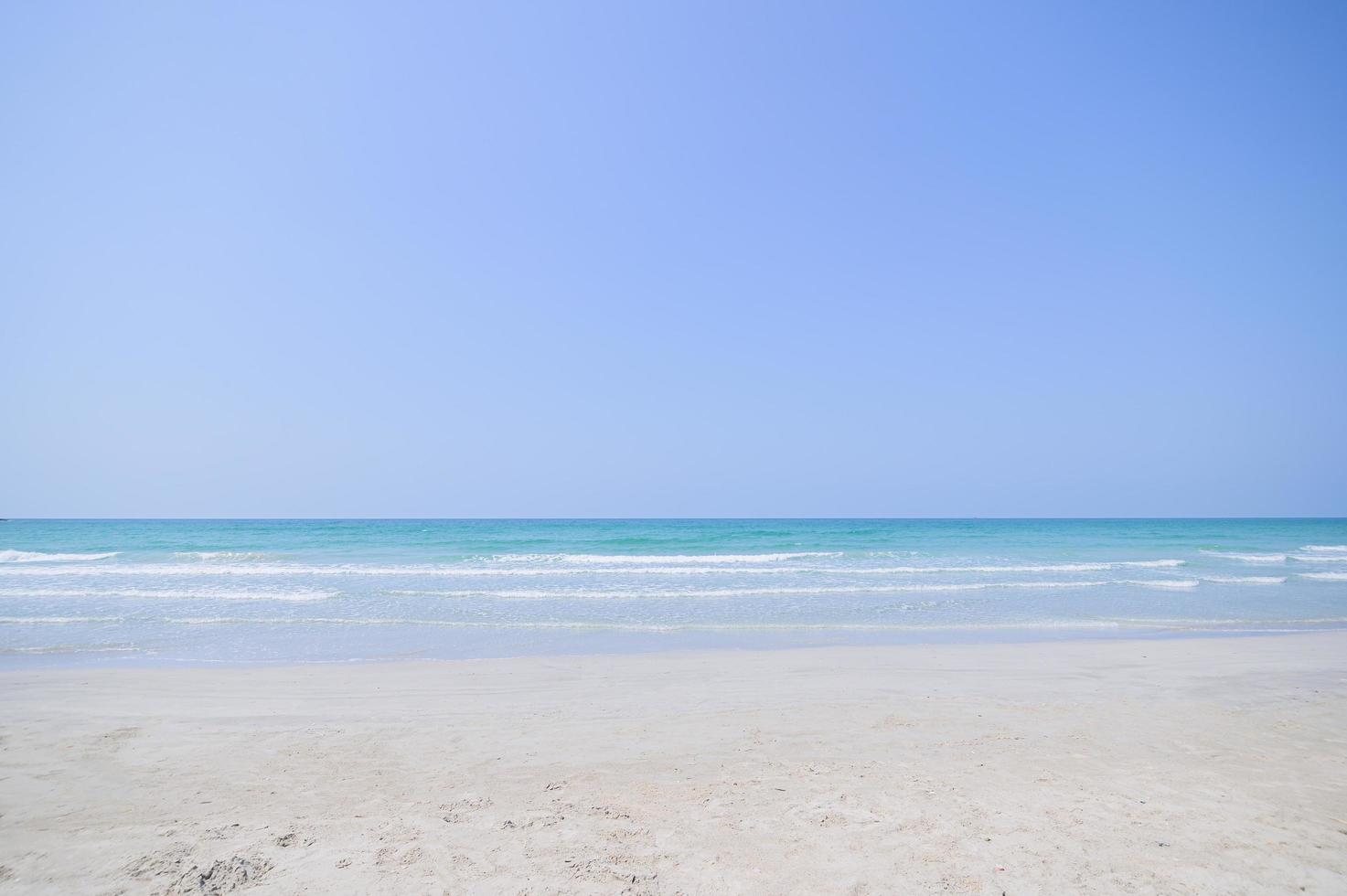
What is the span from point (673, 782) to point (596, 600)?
11.5m

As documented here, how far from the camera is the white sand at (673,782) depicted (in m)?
3.90

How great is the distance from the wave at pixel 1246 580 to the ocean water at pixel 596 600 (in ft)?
0.53

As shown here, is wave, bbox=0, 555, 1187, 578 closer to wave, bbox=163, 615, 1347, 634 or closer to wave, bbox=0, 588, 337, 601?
wave, bbox=0, 588, 337, 601

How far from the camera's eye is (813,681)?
8523 mm

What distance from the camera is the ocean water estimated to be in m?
11.4

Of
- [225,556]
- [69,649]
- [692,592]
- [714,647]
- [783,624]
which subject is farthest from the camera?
[225,556]

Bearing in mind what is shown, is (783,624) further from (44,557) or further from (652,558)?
(44,557)

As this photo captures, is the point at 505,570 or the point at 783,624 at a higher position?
the point at 783,624

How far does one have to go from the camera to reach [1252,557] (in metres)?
30.7

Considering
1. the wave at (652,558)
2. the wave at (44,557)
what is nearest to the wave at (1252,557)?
the wave at (652,558)

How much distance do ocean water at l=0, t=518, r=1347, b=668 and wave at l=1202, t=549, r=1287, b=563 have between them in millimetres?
331

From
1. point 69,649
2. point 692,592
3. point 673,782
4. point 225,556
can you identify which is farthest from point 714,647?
point 225,556

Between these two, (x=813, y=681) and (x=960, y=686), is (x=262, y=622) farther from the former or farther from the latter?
(x=960, y=686)

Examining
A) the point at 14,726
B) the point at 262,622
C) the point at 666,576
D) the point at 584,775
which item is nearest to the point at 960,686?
the point at 584,775
